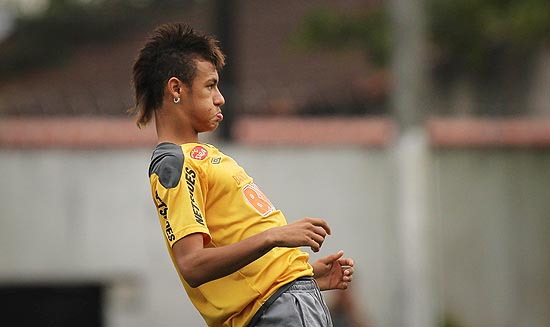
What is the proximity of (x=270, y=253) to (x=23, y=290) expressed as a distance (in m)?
9.71

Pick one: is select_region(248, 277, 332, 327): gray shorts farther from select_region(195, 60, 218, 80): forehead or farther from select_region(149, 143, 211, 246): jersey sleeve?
select_region(195, 60, 218, 80): forehead

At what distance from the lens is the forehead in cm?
452

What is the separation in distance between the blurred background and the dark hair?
785cm

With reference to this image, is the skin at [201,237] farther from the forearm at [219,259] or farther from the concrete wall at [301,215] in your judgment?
the concrete wall at [301,215]

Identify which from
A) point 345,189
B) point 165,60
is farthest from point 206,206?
point 345,189

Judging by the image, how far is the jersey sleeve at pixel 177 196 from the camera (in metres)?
4.29

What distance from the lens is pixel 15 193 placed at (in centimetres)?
1344

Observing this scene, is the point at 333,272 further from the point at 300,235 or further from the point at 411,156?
the point at 411,156

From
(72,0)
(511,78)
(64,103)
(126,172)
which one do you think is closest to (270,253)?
(126,172)

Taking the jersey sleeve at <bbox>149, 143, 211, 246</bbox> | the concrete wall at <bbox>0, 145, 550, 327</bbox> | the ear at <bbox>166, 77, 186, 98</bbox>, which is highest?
the ear at <bbox>166, 77, 186, 98</bbox>

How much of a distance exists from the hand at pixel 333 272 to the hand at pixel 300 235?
64 cm

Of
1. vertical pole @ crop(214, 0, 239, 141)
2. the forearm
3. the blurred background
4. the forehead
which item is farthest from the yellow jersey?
vertical pole @ crop(214, 0, 239, 141)

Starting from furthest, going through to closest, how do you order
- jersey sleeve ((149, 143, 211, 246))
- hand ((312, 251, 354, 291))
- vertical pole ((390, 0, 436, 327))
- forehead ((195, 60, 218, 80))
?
vertical pole ((390, 0, 436, 327)) → hand ((312, 251, 354, 291)) → forehead ((195, 60, 218, 80)) → jersey sleeve ((149, 143, 211, 246))

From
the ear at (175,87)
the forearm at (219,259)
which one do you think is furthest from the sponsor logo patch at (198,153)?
the forearm at (219,259)
